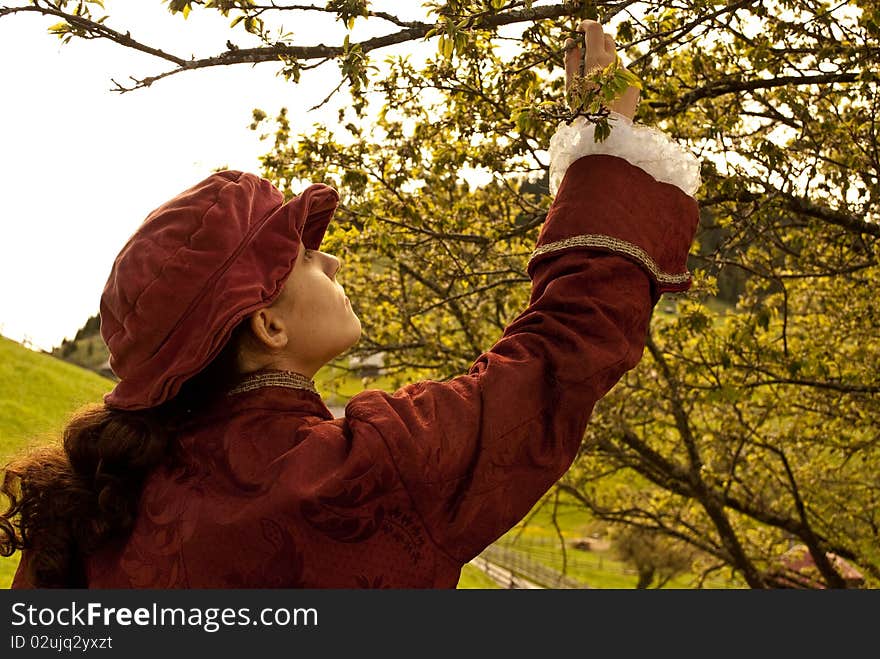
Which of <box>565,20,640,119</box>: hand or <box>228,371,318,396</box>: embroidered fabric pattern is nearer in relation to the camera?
<box>228,371,318,396</box>: embroidered fabric pattern

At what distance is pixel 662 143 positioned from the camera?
224 centimetres

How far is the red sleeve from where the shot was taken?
2023 millimetres

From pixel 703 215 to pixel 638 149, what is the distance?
15.0ft

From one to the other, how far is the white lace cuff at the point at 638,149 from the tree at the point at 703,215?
0.45 feet

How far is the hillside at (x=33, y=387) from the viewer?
11430mm

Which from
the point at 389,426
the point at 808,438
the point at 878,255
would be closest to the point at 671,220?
the point at 389,426

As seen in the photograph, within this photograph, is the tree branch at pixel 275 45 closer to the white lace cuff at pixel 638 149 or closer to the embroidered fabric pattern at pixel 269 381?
the white lace cuff at pixel 638 149

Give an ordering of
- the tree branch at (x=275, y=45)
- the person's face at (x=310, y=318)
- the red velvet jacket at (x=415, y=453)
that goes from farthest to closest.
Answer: the tree branch at (x=275, y=45), the person's face at (x=310, y=318), the red velvet jacket at (x=415, y=453)

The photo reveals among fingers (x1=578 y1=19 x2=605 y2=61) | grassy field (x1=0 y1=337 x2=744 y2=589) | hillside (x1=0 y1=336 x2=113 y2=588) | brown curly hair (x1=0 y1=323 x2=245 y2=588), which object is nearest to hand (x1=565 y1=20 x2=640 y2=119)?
fingers (x1=578 y1=19 x2=605 y2=61)

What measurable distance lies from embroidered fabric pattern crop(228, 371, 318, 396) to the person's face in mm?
53

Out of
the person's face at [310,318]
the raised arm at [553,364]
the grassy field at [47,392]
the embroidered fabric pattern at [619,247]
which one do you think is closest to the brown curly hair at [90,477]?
the person's face at [310,318]

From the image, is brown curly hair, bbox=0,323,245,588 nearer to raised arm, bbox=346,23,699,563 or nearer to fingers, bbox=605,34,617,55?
raised arm, bbox=346,23,699,563

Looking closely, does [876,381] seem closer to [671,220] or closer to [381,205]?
[381,205]

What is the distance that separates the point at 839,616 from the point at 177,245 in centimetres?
177
